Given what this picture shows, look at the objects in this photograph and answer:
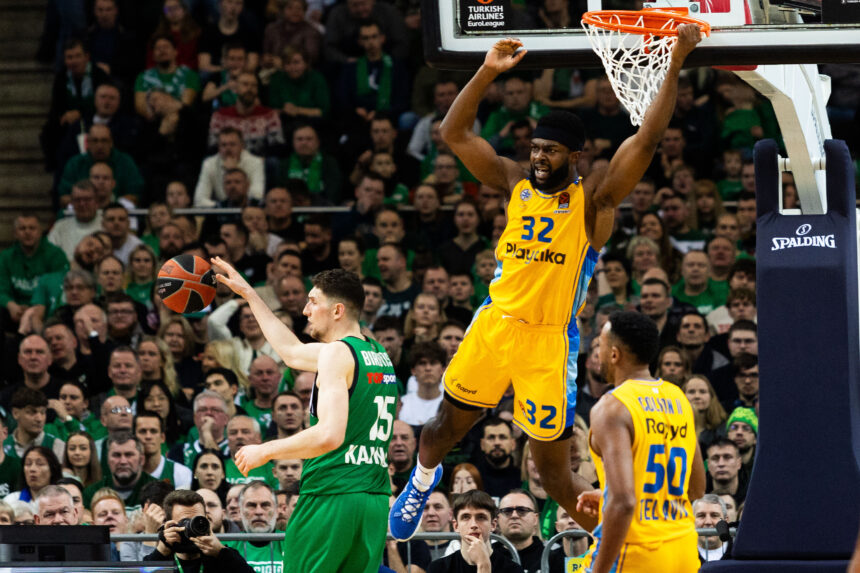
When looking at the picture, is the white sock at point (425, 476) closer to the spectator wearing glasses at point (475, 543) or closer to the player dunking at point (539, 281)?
the player dunking at point (539, 281)

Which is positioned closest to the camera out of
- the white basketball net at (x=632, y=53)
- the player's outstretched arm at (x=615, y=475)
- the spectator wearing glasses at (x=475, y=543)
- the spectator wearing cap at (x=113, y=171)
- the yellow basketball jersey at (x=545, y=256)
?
the player's outstretched arm at (x=615, y=475)

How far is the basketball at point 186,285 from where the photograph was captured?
308 inches

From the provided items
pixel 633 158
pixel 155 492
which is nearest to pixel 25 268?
pixel 155 492

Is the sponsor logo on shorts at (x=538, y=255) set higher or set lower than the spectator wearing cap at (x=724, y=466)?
higher

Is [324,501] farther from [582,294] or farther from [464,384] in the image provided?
[582,294]

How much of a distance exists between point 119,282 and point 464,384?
6.12 m

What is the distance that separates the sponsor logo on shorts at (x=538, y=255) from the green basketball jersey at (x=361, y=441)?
3.37 feet

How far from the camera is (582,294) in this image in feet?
25.9

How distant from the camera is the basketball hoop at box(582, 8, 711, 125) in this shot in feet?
25.0

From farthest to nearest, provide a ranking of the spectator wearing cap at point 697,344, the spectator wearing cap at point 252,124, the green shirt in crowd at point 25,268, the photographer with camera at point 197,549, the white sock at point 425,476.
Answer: the spectator wearing cap at point 252,124 < the green shirt in crowd at point 25,268 < the spectator wearing cap at point 697,344 < the white sock at point 425,476 < the photographer with camera at point 197,549

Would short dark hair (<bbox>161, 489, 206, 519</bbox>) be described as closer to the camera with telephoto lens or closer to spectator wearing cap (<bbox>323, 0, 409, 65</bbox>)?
the camera with telephoto lens

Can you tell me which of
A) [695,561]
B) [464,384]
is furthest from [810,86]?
[695,561]

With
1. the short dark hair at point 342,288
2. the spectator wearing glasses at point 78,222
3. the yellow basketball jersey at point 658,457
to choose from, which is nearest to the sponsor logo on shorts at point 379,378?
the short dark hair at point 342,288

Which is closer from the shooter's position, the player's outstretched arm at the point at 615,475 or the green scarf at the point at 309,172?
the player's outstretched arm at the point at 615,475
